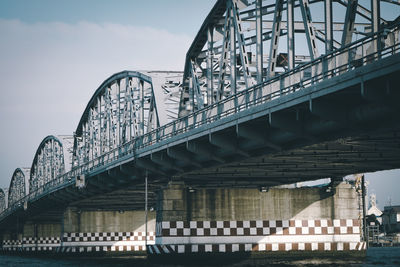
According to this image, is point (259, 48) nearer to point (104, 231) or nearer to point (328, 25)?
point (328, 25)

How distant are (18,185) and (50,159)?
49.7 meters

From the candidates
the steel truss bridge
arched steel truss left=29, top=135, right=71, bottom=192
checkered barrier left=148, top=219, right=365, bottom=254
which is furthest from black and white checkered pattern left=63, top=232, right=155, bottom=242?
arched steel truss left=29, top=135, right=71, bottom=192

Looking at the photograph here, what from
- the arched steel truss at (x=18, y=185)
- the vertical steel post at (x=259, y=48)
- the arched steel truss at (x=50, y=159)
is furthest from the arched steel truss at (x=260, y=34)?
the arched steel truss at (x=18, y=185)

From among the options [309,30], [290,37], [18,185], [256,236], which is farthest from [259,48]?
[18,185]

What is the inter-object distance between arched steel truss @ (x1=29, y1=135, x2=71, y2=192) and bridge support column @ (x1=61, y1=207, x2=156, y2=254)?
30696mm

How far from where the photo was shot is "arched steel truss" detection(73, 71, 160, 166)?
183 ft

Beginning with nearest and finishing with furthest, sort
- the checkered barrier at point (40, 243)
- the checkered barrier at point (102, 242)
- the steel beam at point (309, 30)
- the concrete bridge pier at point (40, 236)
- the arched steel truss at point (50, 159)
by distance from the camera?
the steel beam at point (309, 30) < the checkered barrier at point (102, 242) < the checkered barrier at point (40, 243) < the concrete bridge pier at point (40, 236) < the arched steel truss at point (50, 159)

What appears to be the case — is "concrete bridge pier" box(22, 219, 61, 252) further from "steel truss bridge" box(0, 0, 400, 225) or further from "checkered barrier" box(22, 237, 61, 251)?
"steel truss bridge" box(0, 0, 400, 225)

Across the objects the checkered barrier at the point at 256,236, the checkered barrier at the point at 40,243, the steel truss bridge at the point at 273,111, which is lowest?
the checkered barrier at the point at 40,243

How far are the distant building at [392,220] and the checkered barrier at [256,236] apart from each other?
406ft

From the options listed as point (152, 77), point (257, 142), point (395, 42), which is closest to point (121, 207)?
point (152, 77)

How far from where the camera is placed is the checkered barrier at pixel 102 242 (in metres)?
66.9

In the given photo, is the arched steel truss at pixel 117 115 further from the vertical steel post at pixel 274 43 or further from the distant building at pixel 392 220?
the distant building at pixel 392 220

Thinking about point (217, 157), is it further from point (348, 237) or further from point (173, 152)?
point (348, 237)
